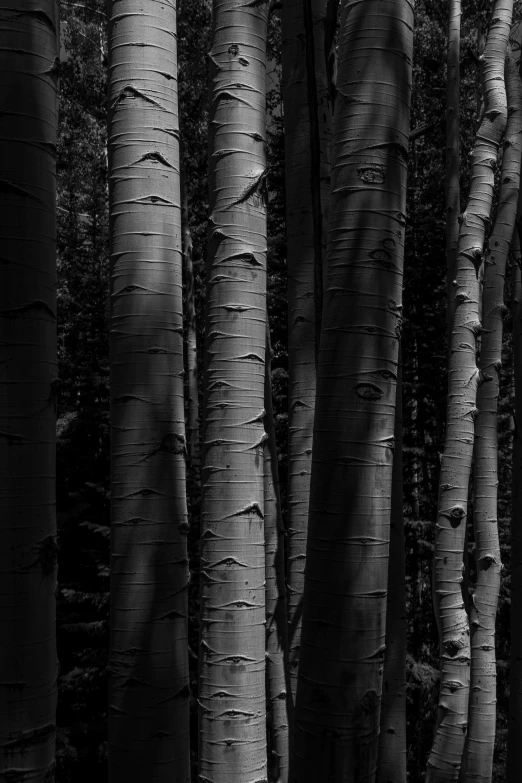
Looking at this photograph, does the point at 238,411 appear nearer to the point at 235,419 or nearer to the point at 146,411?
the point at 235,419

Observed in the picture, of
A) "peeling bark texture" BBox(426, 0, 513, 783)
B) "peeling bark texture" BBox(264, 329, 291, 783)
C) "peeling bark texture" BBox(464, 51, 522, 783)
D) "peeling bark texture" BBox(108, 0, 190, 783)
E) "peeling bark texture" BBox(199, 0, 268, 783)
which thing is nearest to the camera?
"peeling bark texture" BBox(108, 0, 190, 783)

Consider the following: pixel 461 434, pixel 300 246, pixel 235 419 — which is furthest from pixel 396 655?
pixel 300 246

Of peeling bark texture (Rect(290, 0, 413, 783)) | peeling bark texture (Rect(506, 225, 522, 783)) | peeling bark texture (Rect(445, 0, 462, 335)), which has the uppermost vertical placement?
peeling bark texture (Rect(445, 0, 462, 335))

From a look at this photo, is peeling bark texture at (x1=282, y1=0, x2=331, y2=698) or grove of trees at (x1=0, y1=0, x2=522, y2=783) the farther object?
peeling bark texture at (x1=282, y1=0, x2=331, y2=698)

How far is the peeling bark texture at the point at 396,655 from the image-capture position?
8.32 feet

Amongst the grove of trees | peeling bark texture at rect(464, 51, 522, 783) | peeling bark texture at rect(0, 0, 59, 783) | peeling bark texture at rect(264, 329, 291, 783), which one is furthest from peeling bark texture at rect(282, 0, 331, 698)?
peeling bark texture at rect(464, 51, 522, 783)

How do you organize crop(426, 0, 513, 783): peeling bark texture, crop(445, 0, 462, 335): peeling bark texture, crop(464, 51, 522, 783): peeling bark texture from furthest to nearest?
crop(445, 0, 462, 335): peeling bark texture → crop(464, 51, 522, 783): peeling bark texture → crop(426, 0, 513, 783): peeling bark texture

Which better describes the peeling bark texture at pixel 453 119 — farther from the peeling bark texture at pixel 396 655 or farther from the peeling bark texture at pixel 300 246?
the peeling bark texture at pixel 396 655

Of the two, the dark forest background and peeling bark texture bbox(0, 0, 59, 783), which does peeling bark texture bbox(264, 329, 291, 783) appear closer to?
peeling bark texture bbox(0, 0, 59, 783)

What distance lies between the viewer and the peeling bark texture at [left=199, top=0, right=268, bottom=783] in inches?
81.8

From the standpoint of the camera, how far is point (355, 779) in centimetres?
127

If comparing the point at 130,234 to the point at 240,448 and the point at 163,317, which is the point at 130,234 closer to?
the point at 163,317

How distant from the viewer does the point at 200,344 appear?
647 inches

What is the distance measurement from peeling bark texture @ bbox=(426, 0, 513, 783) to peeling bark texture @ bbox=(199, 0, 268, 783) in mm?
2040
